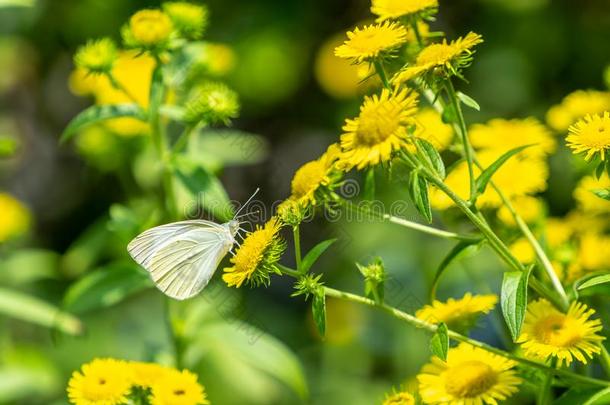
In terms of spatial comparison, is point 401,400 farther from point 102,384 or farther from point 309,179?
point 102,384

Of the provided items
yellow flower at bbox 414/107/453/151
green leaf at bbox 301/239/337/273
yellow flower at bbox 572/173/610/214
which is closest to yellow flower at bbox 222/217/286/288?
green leaf at bbox 301/239/337/273

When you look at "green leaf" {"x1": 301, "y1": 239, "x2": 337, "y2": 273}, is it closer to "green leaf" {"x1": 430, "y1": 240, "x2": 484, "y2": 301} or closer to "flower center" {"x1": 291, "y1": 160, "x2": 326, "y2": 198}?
"flower center" {"x1": 291, "y1": 160, "x2": 326, "y2": 198}

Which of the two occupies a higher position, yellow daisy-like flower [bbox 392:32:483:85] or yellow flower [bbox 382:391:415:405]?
yellow daisy-like flower [bbox 392:32:483:85]

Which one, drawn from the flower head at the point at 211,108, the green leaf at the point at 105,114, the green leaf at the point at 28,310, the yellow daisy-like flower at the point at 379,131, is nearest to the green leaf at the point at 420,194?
the yellow daisy-like flower at the point at 379,131

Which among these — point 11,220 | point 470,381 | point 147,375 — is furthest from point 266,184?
point 470,381

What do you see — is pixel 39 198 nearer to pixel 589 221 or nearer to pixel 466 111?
pixel 466 111

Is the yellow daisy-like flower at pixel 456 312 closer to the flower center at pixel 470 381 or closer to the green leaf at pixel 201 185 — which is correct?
the flower center at pixel 470 381
